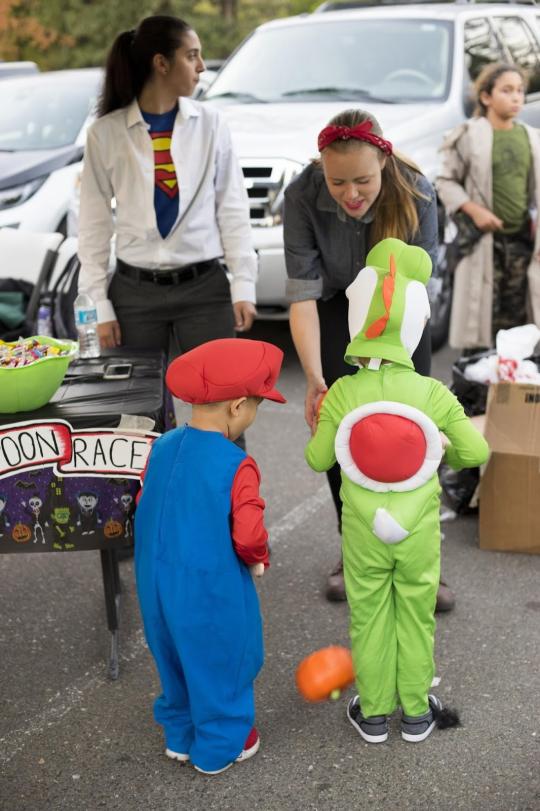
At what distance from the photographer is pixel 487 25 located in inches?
301

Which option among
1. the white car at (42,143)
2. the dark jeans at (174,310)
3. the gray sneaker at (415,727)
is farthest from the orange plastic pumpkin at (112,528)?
the white car at (42,143)

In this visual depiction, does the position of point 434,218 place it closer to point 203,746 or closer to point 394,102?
point 203,746

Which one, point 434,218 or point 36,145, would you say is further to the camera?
point 36,145

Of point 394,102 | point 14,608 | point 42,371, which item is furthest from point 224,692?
point 394,102

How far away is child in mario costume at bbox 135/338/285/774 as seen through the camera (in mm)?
2770

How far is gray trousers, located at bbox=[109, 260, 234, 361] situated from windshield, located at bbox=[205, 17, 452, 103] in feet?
11.6

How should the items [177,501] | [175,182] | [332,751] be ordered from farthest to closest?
[175,182] < [332,751] < [177,501]

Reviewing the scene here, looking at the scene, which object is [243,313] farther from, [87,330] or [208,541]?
[208,541]

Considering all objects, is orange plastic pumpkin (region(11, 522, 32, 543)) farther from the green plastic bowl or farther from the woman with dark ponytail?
the woman with dark ponytail

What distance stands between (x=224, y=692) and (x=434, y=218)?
65.2 inches

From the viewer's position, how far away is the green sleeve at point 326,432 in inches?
119

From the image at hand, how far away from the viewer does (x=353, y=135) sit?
3105 mm

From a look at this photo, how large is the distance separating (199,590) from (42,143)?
5.96 metres

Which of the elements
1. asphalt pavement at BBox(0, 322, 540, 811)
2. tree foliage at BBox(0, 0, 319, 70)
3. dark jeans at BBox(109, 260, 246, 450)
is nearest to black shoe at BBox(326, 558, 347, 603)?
asphalt pavement at BBox(0, 322, 540, 811)
